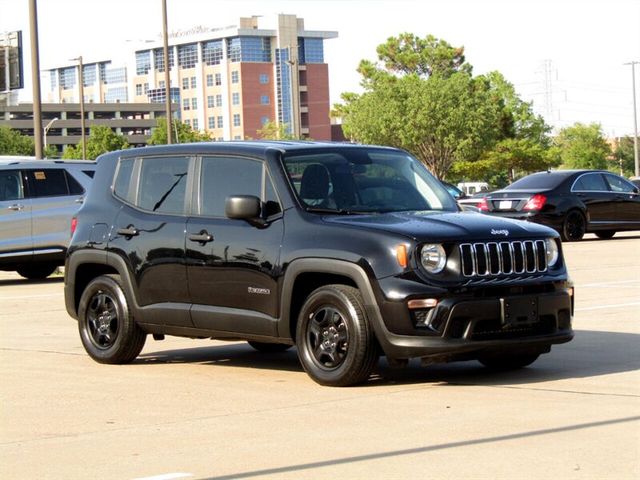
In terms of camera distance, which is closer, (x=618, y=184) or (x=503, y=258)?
(x=503, y=258)

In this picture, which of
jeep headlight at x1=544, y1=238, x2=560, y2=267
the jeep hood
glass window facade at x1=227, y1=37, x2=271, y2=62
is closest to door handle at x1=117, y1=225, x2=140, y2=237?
the jeep hood

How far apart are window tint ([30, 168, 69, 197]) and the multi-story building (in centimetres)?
15879

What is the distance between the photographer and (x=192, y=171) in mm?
10359

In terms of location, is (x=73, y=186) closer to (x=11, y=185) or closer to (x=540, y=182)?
(x=11, y=185)

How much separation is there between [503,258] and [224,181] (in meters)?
2.30

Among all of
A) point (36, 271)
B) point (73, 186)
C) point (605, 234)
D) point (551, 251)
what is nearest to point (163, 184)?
point (551, 251)

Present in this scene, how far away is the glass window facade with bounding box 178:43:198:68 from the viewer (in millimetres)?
192875

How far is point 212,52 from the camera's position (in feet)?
622

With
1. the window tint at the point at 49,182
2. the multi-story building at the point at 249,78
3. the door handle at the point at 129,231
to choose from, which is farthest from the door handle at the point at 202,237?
the multi-story building at the point at 249,78

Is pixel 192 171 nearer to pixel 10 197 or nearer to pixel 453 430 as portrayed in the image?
pixel 453 430

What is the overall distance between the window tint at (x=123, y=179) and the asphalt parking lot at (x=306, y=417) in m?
1.40

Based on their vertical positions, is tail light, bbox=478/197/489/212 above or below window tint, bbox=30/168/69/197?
below

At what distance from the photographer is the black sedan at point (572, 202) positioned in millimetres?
27438

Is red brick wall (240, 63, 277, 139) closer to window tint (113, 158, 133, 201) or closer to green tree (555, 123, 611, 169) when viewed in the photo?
green tree (555, 123, 611, 169)
